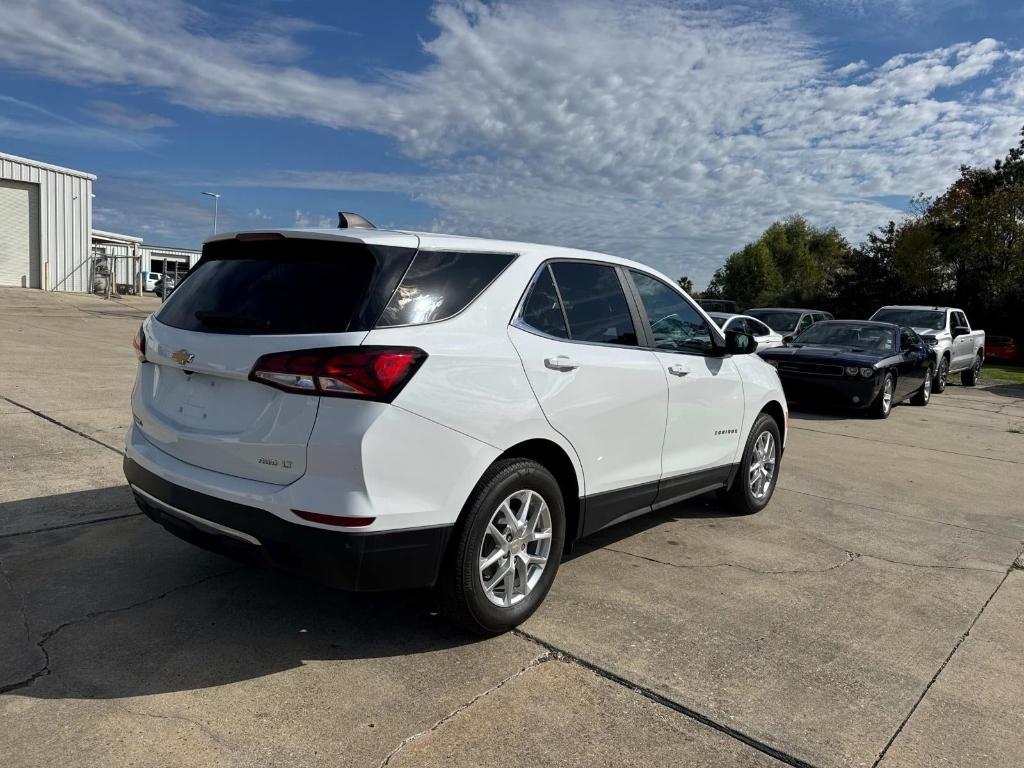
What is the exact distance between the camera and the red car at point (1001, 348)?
2867 centimetres

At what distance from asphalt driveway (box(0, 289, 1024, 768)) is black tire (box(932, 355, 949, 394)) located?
1173 cm

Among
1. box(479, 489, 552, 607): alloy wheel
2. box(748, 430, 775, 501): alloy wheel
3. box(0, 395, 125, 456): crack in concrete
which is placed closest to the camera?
box(479, 489, 552, 607): alloy wheel

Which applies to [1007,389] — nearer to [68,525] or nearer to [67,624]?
[68,525]

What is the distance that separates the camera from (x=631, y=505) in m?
4.22

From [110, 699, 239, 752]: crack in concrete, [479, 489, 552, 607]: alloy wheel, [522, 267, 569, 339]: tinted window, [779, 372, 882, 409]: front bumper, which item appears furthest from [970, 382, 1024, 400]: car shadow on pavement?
[110, 699, 239, 752]: crack in concrete

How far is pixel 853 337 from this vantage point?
1288 centimetres

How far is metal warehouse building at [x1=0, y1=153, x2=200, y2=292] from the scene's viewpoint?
30344 millimetres

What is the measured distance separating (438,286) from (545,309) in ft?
2.25

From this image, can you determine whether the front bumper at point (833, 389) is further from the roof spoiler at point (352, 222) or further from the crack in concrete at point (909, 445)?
the roof spoiler at point (352, 222)

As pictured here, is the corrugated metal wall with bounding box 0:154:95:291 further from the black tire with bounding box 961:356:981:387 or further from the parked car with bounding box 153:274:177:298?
the black tire with bounding box 961:356:981:387

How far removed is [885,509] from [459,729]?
4728mm

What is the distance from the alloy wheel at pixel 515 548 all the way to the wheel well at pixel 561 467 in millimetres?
185

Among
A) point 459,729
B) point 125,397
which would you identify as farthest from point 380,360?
point 125,397

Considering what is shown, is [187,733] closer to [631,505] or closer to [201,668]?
[201,668]
